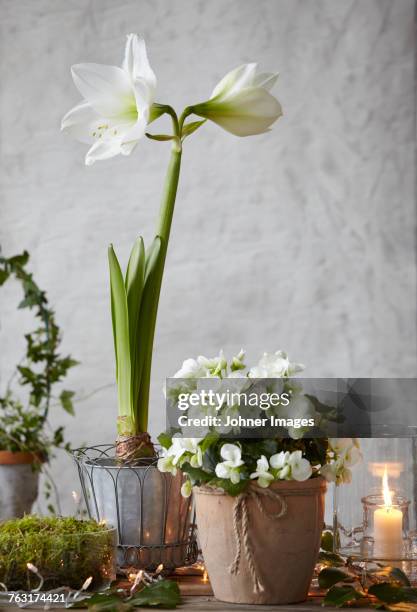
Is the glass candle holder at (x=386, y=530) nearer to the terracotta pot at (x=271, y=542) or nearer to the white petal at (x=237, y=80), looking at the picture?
the terracotta pot at (x=271, y=542)

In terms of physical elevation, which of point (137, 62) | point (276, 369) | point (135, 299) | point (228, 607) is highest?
point (137, 62)

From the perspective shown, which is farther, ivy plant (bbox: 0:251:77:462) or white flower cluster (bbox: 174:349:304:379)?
ivy plant (bbox: 0:251:77:462)

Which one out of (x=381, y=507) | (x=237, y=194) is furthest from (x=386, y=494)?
(x=237, y=194)

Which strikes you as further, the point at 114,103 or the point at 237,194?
the point at 237,194

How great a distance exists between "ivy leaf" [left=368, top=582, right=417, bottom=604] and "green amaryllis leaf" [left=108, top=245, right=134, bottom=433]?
0.40 m

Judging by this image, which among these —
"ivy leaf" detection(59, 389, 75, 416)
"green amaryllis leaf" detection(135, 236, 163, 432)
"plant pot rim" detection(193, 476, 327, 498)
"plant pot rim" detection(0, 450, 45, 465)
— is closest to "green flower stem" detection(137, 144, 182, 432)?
"green amaryllis leaf" detection(135, 236, 163, 432)

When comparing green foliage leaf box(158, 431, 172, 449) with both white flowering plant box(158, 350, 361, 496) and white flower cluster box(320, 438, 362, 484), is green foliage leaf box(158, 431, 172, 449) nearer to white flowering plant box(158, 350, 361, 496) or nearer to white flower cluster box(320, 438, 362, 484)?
white flowering plant box(158, 350, 361, 496)

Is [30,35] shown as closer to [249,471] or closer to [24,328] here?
[24,328]

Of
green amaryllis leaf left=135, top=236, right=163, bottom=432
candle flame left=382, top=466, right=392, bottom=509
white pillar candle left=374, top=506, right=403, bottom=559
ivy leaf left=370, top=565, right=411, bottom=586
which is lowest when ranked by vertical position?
ivy leaf left=370, top=565, right=411, bottom=586

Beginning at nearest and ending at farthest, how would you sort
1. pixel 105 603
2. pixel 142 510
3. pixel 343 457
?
pixel 105 603, pixel 343 457, pixel 142 510

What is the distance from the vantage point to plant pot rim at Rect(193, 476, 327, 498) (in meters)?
0.87

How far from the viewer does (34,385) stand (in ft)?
6.77

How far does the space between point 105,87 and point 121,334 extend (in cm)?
35

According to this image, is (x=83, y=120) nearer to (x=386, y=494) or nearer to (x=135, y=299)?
(x=135, y=299)
